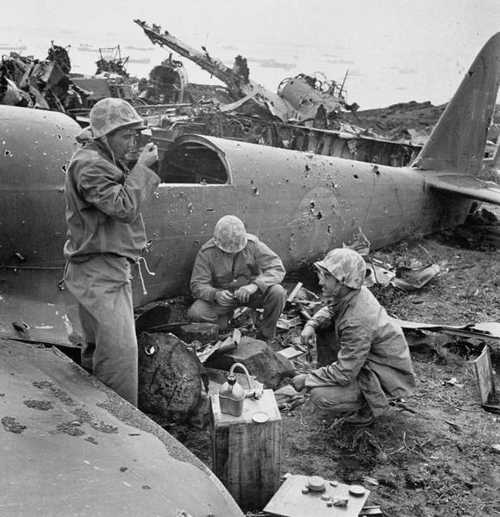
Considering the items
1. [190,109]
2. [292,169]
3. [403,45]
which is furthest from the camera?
[403,45]

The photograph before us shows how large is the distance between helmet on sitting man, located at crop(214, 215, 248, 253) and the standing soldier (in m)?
2.27

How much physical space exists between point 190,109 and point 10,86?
567 centimetres

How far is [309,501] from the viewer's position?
4035 mm

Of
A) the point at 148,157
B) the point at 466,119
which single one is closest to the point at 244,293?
the point at 148,157

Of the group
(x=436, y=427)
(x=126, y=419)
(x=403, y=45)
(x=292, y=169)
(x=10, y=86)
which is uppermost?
(x=403, y=45)

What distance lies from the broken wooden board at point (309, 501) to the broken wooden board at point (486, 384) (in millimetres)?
2386

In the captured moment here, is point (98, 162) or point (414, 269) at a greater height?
point (98, 162)

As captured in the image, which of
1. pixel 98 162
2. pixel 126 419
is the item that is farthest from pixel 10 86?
pixel 126 419

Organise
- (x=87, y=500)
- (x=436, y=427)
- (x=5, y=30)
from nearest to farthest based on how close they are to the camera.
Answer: (x=87, y=500), (x=436, y=427), (x=5, y=30)

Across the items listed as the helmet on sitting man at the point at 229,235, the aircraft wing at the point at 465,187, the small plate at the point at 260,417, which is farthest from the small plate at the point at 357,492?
the aircraft wing at the point at 465,187

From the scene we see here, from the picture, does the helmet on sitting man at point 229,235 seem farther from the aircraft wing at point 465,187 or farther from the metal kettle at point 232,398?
the aircraft wing at point 465,187

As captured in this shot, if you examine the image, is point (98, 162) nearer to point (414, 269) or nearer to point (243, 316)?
point (243, 316)

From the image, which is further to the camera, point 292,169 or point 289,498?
point 292,169

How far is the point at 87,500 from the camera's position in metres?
2.69
